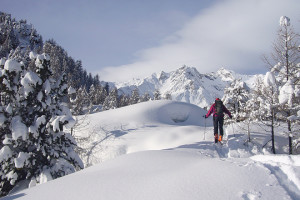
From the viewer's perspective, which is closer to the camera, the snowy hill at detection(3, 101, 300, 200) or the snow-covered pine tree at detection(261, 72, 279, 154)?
the snowy hill at detection(3, 101, 300, 200)

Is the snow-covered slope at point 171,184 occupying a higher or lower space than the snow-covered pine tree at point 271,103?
lower

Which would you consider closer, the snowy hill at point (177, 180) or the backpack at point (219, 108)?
the snowy hill at point (177, 180)

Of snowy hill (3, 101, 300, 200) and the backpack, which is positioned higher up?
the backpack

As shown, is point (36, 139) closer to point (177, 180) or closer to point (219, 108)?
point (177, 180)

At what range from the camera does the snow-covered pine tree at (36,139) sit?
850 cm

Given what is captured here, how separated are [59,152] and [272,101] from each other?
39.3 feet

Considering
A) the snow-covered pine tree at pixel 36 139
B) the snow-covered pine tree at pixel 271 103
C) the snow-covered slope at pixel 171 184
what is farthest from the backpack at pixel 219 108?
the snow-covered pine tree at pixel 36 139

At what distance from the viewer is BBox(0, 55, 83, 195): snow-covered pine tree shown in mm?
8500

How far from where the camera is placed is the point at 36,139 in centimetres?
912

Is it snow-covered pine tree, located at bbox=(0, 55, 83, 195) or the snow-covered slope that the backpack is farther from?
snow-covered pine tree, located at bbox=(0, 55, 83, 195)

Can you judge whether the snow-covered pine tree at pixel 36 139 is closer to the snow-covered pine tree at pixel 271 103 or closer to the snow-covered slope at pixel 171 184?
the snow-covered slope at pixel 171 184

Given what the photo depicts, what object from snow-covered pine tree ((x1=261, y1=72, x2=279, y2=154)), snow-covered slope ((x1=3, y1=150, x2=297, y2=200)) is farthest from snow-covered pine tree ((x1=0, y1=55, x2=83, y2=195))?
snow-covered pine tree ((x1=261, y1=72, x2=279, y2=154))

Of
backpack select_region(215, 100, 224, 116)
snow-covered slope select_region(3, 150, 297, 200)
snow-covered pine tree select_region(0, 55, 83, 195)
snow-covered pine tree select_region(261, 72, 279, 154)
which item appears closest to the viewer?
snow-covered slope select_region(3, 150, 297, 200)

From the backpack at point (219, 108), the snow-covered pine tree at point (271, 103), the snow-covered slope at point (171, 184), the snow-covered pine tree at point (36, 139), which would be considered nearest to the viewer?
the snow-covered slope at point (171, 184)
